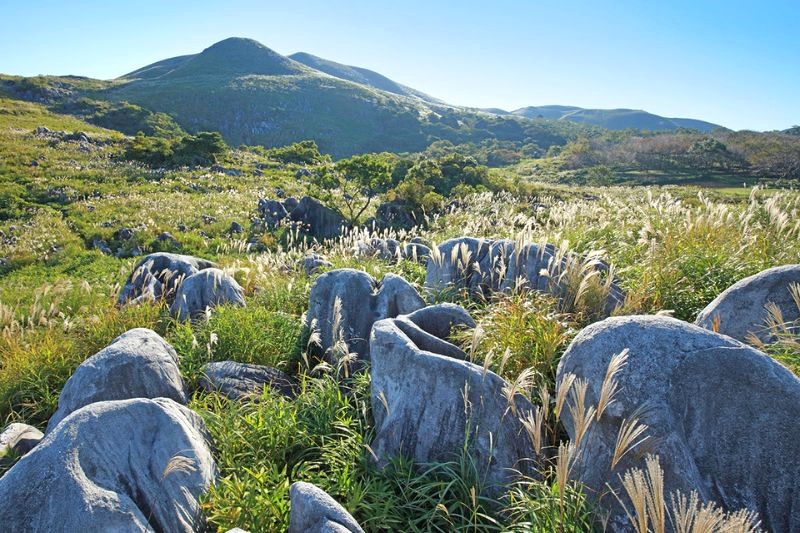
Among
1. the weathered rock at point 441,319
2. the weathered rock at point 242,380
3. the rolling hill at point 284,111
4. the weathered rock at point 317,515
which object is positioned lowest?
the weathered rock at point 242,380

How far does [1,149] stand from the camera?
37.4 metres

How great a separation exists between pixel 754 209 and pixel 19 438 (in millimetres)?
11270

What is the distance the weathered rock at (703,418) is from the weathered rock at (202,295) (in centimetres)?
671

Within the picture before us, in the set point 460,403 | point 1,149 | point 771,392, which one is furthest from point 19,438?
point 1,149

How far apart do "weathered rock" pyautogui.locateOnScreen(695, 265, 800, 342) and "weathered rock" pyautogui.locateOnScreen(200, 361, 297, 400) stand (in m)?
4.95

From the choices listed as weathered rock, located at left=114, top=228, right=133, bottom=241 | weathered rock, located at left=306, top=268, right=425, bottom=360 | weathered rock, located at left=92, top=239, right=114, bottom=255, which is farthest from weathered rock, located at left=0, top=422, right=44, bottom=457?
weathered rock, located at left=114, top=228, right=133, bottom=241

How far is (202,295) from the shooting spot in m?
8.45

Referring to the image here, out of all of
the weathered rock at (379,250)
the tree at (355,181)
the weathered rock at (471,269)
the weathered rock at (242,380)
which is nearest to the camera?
the weathered rock at (242,380)

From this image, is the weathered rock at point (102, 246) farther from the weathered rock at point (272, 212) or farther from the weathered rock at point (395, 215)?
the weathered rock at point (395, 215)

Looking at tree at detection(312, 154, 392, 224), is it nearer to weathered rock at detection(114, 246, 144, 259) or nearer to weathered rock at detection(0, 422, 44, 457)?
A: weathered rock at detection(114, 246, 144, 259)

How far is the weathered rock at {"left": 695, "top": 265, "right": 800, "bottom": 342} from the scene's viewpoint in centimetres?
449

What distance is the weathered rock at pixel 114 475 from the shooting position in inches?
127

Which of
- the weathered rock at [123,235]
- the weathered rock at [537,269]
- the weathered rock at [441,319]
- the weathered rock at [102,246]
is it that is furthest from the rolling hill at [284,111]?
the weathered rock at [441,319]

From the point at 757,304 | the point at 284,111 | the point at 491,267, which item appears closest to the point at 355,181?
the point at 491,267
